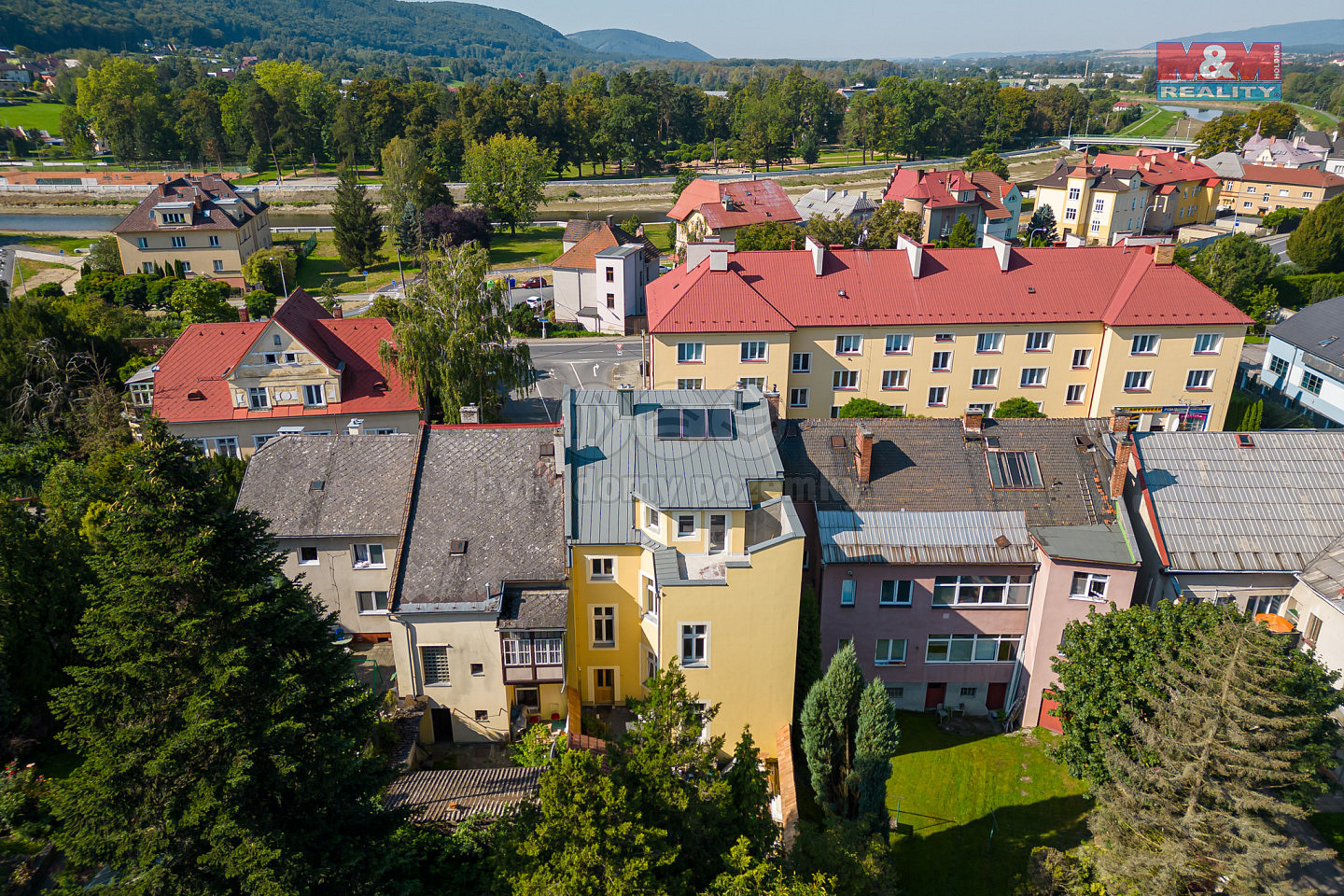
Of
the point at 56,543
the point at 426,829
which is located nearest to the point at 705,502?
the point at 426,829

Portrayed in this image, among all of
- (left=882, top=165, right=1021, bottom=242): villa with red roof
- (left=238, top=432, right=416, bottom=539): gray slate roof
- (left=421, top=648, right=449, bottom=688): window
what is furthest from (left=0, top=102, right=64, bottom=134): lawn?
(left=421, top=648, right=449, bottom=688): window

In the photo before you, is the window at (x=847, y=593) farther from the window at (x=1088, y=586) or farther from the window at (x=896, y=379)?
the window at (x=896, y=379)

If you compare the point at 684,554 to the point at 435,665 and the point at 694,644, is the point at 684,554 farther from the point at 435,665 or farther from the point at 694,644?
the point at 435,665

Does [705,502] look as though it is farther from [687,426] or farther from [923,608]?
[923,608]

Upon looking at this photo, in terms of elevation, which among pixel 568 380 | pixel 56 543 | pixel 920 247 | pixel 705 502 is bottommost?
pixel 568 380

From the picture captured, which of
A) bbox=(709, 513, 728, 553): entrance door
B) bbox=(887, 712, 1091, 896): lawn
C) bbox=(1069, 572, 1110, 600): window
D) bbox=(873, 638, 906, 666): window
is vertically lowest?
bbox=(887, 712, 1091, 896): lawn

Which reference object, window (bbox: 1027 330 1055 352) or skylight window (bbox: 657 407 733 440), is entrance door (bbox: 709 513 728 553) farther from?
window (bbox: 1027 330 1055 352)
